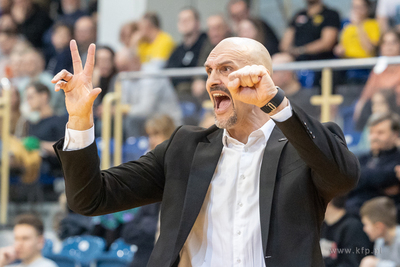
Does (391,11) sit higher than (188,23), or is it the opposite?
(391,11)

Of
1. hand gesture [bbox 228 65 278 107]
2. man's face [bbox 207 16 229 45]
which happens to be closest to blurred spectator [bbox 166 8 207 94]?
man's face [bbox 207 16 229 45]

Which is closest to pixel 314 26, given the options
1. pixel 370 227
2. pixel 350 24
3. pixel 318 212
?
pixel 350 24

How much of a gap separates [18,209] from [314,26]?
3712mm

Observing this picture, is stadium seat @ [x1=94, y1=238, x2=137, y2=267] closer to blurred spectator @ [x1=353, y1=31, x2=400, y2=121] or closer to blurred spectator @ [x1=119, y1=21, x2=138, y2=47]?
blurred spectator @ [x1=353, y1=31, x2=400, y2=121]

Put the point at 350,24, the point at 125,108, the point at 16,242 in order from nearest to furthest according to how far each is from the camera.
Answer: the point at 16,242 → the point at 125,108 → the point at 350,24

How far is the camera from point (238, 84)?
5.76ft

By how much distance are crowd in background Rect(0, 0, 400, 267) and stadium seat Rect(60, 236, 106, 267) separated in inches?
6.1

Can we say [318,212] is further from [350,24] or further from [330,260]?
[350,24]

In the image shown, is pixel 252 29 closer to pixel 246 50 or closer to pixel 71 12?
pixel 246 50

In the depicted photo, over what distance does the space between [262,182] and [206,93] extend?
2471 mm

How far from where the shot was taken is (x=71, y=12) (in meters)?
8.37

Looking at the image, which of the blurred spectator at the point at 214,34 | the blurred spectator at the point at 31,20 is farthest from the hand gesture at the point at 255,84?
the blurred spectator at the point at 31,20

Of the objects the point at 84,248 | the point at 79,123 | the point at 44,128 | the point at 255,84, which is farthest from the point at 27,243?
the point at 255,84

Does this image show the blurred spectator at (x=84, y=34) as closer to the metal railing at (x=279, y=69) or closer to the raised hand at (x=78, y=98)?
the metal railing at (x=279, y=69)
